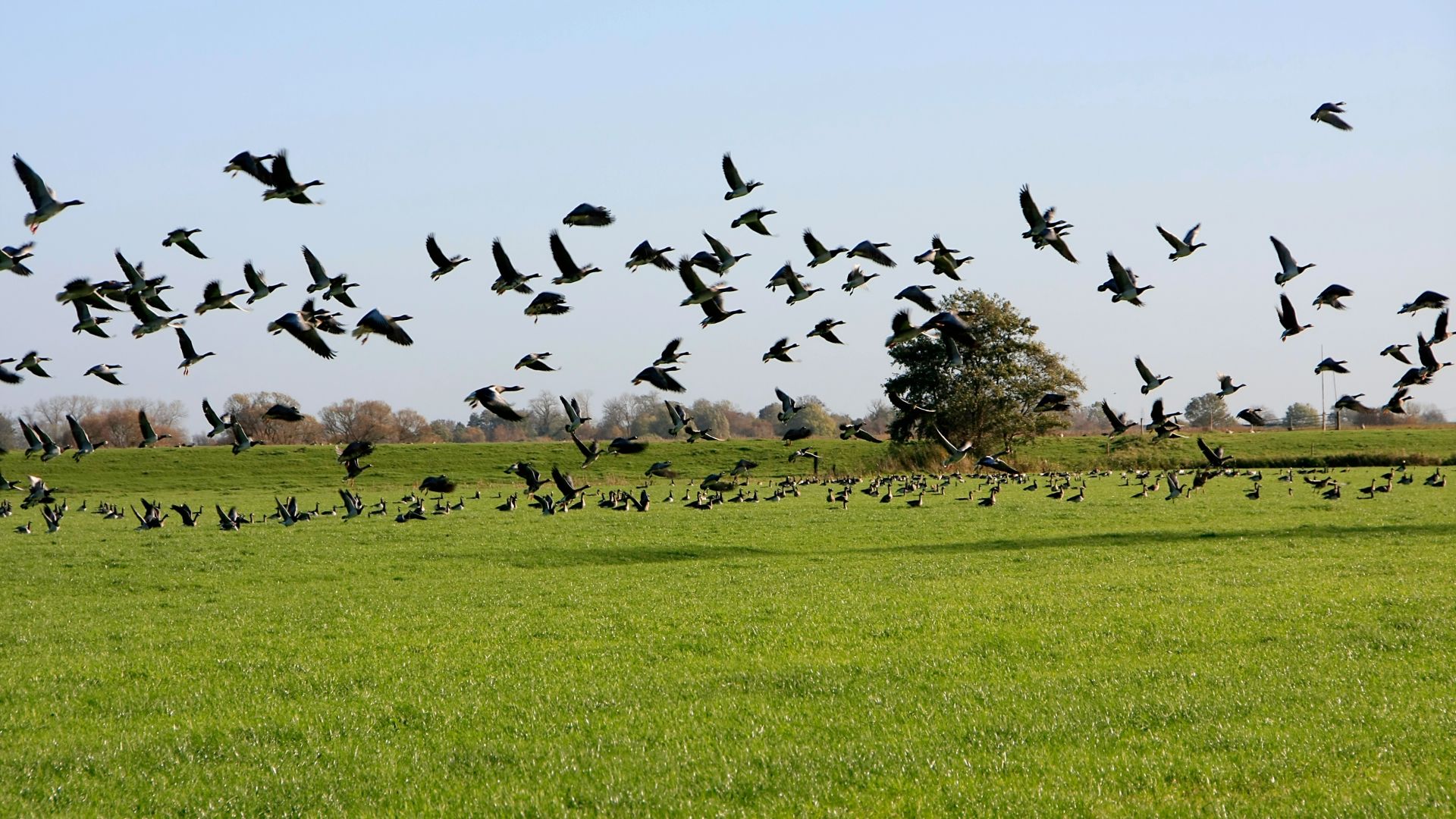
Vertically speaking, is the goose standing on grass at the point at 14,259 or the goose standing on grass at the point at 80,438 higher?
the goose standing on grass at the point at 14,259

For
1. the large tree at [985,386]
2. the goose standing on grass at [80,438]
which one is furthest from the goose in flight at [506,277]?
the large tree at [985,386]

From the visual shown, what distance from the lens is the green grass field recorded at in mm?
10398

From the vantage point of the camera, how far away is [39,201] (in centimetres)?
1662

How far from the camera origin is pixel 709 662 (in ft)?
53.0

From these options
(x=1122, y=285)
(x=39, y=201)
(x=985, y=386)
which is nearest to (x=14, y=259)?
(x=39, y=201)

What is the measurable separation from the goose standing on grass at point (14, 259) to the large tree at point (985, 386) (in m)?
68.6

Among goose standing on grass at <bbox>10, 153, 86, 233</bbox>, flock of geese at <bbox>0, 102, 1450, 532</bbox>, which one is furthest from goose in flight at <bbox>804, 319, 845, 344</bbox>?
goose standing on grass at <bbox>10, 153, 86, 233</bbox>

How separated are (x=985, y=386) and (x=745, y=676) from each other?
71.2 metres

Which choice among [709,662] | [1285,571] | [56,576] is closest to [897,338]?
[709,662]

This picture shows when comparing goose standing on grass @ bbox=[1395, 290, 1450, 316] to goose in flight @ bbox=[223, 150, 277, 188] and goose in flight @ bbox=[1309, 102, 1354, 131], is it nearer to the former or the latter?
goose in flight @ bbox=[1309, 102, 1354, 131]

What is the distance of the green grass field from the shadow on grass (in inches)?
9.9

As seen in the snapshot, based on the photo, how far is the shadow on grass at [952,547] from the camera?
1261 inches

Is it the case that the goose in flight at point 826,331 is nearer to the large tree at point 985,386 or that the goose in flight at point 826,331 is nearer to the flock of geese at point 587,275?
the flock of geese at point 587,275

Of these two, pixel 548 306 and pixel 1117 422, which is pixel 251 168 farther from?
pixel 1117 422
